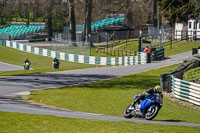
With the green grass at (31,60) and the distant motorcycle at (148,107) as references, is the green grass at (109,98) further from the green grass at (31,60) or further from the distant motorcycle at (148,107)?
the green grass at (31,60)

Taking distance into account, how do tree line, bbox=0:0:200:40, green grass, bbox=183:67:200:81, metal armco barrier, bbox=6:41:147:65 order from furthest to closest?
tree line, bbox=0:0:200:40 < metal armco barrier, bbox=6:41:147:65 < green grass, bbox=183:67:200:81

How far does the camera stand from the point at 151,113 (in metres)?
14.8

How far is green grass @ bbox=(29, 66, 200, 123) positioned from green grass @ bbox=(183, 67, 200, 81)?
6.48 ft

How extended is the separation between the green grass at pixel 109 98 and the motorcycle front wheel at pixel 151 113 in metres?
1.58

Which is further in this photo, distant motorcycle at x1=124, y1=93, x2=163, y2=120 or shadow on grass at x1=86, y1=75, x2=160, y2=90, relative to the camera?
shadow on grass at x1=86, y1=75, x2=160, y2=90

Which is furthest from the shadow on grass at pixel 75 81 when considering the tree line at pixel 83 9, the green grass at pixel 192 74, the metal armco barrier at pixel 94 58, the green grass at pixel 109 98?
the tree line at pixel 83 9

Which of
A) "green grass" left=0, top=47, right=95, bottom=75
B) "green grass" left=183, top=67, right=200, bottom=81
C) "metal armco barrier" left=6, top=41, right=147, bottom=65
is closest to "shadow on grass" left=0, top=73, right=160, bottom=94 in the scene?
"green grass" left=183, top=67, right=200, bottom=81

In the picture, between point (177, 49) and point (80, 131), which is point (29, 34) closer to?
point (177, 49)

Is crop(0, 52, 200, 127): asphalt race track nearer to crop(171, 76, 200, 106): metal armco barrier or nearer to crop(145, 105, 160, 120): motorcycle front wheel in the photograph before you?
crop(145, 105, 160, 120): motorcycle front wheel

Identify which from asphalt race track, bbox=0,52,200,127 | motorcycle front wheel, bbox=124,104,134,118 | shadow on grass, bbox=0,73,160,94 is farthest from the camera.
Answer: shadow on grass, bbox=0,73,160,94

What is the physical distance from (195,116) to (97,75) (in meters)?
13.5

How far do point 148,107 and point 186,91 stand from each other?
256 inches

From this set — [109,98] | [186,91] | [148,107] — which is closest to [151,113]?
[148,107]

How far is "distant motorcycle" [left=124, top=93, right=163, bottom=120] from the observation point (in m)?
14.6
